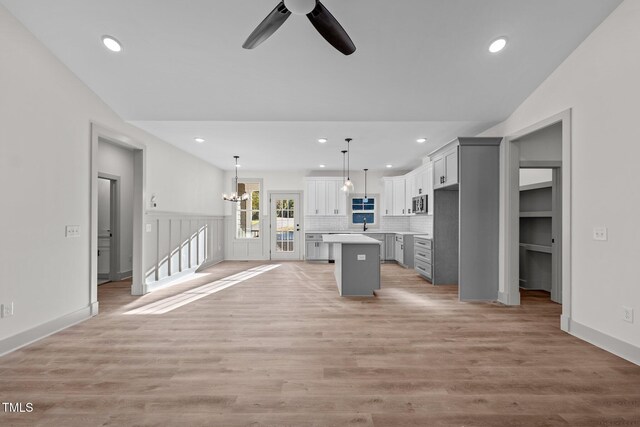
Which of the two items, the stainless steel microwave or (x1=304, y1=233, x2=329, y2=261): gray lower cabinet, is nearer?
the stainless steel microwave

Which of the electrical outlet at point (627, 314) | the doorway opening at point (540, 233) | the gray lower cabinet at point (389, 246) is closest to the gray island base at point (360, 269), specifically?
the doorway opening at point (540, 233)

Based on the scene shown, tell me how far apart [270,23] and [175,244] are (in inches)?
193

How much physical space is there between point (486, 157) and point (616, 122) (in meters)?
1.67

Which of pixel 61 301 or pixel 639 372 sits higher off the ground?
pixel 61 301

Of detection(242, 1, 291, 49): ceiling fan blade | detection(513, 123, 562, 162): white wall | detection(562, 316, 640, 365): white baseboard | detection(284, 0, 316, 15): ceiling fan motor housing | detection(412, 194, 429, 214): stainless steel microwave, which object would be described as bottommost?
detection(562, 316, 640, 365): white baseboard

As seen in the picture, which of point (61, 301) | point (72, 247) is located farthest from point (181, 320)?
point (72, 247)

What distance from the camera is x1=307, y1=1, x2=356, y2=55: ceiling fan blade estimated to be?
86.5 inches

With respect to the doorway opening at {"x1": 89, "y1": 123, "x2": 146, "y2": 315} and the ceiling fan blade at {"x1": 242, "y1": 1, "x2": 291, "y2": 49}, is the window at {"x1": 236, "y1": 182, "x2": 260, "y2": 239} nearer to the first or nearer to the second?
the doorway opening at {"x1": 89, "y1": 123, "x2": 146, "y2": 315}

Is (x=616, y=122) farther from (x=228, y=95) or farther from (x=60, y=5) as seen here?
(x=60, y=5)

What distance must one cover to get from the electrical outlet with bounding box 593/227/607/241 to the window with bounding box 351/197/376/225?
6.06 metres

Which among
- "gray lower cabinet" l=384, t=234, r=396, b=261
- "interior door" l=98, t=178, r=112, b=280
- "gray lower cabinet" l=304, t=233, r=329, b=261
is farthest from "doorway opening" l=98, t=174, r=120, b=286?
"gray lower cabinet" l=384, t=234, r=396, b=261

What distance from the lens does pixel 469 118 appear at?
170 inches

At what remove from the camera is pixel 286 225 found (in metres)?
8.99

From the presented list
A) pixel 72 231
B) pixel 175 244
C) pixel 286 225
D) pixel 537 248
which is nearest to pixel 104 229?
pixel 175 244
